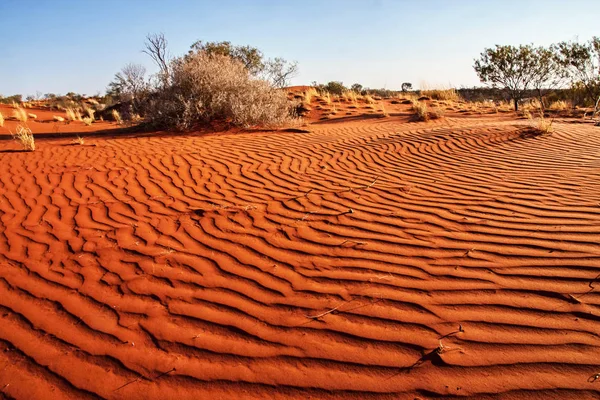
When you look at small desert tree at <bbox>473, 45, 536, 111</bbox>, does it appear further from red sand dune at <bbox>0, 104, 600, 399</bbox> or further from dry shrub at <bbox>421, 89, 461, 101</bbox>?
red sand dune at <bbox>0, 104, 600, 399</bbox>

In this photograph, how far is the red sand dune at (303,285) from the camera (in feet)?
6.98

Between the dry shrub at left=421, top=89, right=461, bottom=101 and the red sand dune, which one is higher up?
the dry shrub at left=421, top=89, right=461, bottom=101

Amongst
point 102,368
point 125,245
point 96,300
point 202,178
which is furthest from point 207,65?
point 102,368

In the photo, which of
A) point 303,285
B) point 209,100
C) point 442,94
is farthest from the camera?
point 442,94

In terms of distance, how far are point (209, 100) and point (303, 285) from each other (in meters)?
9.30

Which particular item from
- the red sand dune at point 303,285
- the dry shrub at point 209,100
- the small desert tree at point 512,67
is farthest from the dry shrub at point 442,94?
the red sand dune at point 303,285

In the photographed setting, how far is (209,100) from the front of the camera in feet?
36.8

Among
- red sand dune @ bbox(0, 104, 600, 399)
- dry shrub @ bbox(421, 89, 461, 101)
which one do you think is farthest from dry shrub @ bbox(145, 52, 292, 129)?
dry shrub @ bbox(421, 89, 461, 101)

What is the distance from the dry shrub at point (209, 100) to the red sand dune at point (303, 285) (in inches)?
212

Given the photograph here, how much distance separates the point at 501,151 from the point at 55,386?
7.12m

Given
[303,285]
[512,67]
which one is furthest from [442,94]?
[303,285]

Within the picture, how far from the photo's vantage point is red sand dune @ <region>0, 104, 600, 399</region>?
2129 mm

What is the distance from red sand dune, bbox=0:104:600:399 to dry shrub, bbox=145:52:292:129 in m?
5.38

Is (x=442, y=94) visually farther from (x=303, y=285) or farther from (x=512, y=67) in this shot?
(x=303, y=285)
